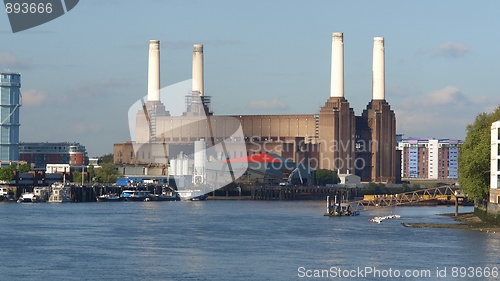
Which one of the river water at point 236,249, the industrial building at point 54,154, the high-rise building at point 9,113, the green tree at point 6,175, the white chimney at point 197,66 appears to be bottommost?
the river water at point 236,249

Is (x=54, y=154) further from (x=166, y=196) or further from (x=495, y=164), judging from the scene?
(x=495, y=164)

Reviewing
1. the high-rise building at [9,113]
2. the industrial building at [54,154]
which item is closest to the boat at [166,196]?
the high-rise building at [9,113]

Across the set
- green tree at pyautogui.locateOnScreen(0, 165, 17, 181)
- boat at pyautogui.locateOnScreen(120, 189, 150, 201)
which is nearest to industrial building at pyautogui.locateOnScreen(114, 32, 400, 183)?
boat at pyautogui.locateOnScreen(120, 189, 150, 201)

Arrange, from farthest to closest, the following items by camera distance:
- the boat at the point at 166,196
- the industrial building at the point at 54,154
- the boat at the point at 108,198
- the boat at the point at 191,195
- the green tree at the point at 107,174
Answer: the industrial building at the point at 54,154
the green tree at the point at 107,174
the boat at the point at 191,195
the boat at the point at 166,196
the boat at the point at 108,198

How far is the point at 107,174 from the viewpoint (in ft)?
475

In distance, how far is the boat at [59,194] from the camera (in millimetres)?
112562

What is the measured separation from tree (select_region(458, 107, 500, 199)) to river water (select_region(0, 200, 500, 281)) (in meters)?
3.49

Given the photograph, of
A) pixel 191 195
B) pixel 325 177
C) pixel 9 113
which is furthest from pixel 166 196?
pixel 9 113

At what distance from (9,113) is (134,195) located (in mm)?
63072

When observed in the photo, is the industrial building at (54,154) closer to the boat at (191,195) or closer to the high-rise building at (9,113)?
the high-rise building at (9,113)

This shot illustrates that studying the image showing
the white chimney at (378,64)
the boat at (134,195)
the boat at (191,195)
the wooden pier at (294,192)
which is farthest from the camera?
the white chimney at (378,64)

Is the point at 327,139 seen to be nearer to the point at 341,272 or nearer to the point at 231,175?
the point at 231,175

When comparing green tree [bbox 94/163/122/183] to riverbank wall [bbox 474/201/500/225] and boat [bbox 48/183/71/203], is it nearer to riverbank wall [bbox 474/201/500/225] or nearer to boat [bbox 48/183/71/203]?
boat [bbox 48/183/71/203]

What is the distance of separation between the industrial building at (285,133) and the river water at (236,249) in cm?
7380
